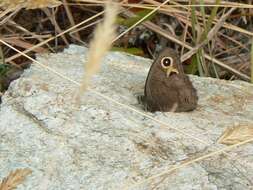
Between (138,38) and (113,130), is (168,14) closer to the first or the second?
(138,38)

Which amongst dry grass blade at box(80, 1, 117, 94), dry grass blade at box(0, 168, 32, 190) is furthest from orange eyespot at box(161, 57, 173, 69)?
dry grass blade at box(80, 1, 117, 94)

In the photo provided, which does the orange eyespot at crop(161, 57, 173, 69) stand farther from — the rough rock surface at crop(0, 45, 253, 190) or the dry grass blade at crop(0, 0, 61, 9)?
the dry grass blade at crop(0, 0, 61, 9)

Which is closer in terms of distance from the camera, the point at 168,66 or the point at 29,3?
the point at 29,3

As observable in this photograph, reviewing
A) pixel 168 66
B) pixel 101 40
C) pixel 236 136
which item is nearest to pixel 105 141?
pixel 168 66

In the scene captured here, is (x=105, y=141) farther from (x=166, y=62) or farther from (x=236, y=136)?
(x=236, y=136)

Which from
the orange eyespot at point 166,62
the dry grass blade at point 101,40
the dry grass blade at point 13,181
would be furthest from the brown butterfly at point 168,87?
the dry grass blade at point 101,40

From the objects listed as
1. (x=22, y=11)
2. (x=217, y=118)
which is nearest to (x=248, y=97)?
(x=217, y=118)

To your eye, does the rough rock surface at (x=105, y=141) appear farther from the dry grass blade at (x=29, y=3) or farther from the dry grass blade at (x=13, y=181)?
the dry grass blade at (x=29, y=3)

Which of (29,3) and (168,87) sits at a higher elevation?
(29,3)
